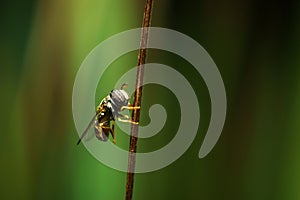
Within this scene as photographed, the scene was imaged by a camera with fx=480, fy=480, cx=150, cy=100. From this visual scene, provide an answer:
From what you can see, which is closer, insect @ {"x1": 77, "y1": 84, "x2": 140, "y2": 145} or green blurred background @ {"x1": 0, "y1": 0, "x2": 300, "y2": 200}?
insect @ {"x1": 77, "y1": 84, "x2": 140, "y2": 145}

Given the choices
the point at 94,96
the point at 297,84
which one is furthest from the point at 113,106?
the point at 297,84

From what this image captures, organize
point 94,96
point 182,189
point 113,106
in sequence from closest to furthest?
point 113,106 < point 94,96 < point 182,189

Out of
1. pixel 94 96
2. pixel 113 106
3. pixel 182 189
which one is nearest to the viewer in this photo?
pixel 113 106

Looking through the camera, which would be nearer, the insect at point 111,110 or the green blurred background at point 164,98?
the insect at point 111,110

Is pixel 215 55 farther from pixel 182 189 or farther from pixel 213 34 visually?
pixel 182 189

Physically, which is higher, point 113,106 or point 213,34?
point 213,34

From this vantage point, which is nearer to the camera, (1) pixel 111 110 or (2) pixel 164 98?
(1) pixel 111 110

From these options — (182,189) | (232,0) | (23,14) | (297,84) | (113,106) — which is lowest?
(182,189)

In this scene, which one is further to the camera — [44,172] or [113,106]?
[44,172]
